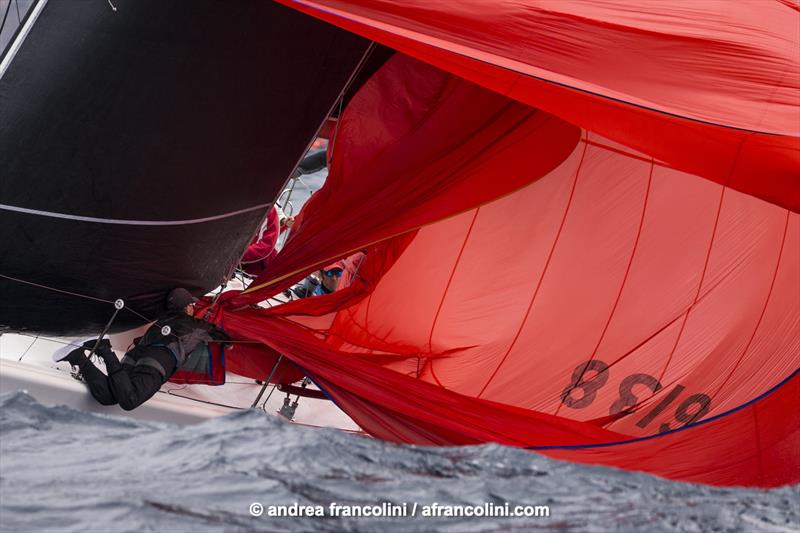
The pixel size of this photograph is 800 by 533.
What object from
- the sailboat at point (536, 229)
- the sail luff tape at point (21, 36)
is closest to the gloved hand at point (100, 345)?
the sailboat at point (536, 229)

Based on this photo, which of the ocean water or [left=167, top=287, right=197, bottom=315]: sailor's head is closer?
the ocean water

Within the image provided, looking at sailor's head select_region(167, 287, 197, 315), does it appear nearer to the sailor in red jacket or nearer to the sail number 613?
the sailor in red jacket

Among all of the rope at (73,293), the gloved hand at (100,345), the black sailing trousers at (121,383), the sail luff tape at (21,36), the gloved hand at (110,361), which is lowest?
the black sailing trousers at (121,383)

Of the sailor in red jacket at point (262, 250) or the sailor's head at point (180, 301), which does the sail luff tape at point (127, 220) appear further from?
the sailor in red jacket at point (262, 250)

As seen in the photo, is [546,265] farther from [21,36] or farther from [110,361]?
[21,36]

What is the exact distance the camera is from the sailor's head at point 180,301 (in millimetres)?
2734

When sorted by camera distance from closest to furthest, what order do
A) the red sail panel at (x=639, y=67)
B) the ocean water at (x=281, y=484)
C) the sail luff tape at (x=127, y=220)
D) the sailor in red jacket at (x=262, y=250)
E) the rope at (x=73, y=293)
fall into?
the ocean water at (x=281, y=484)
the red sail panel at (x=639, y=67)
the sail luff tape at (x=127, y=220)
the rope at (x=73, y=293)
the sailor in red jacket at (x=262, y=250)

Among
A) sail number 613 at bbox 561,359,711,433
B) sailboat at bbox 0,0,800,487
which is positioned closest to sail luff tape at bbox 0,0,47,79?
sailboat at bbox 0,0,800,487

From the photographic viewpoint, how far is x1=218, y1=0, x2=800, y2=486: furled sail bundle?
2.18m

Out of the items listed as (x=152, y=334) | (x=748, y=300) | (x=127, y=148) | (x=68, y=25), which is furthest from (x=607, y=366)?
(x=68, y=25)

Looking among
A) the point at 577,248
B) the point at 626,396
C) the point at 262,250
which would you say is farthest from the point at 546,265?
the point at 262,250

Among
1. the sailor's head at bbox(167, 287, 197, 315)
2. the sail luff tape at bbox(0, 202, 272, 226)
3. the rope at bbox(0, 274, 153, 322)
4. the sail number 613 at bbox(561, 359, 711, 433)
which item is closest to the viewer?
the sail luff tape at bbox(0, 202, 272, 226)

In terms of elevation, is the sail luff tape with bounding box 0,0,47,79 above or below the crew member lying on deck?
above

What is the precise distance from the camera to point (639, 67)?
2129 millimetres
